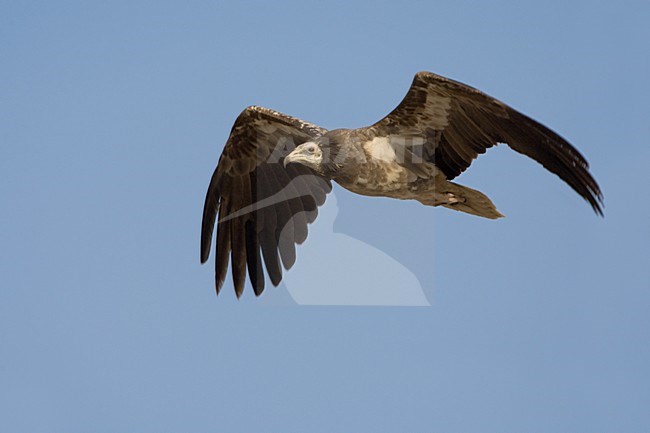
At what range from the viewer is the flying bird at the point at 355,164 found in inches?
388

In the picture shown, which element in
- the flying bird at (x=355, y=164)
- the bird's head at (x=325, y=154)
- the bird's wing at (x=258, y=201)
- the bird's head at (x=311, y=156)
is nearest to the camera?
the flying bird at (x=355, y=164)

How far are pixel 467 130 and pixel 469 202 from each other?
874mm

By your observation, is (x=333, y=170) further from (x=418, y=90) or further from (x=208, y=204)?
(x=208, y=204)

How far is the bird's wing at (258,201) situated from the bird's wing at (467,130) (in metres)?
2.10

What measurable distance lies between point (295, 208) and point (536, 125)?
391cm

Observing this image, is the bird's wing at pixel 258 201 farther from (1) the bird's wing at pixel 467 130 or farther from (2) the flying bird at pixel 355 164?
(1) the bird's wing at pixel 467 130

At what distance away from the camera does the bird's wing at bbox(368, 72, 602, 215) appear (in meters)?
9.38

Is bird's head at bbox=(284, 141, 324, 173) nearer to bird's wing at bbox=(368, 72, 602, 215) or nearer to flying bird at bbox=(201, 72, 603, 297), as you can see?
flying bird at bbox=(201, 72, 603, 297)

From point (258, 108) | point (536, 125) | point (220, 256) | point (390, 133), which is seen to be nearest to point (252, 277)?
point (220, 256)

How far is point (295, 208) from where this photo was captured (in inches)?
503

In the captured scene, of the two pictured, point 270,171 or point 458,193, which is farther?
point 270,171

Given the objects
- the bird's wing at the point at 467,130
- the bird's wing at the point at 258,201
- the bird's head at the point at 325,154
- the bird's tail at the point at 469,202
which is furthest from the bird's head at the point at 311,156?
the bird's wing at the point at 258,201

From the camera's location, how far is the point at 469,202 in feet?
36.1

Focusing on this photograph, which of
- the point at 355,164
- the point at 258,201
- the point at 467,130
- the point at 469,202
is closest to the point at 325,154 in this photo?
the point at 355,164
